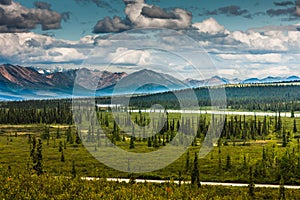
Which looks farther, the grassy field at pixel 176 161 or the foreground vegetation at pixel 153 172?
the grassy field at pixel 176 161

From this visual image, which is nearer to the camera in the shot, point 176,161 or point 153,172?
point 153,172

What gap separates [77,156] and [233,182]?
53450 millimetres

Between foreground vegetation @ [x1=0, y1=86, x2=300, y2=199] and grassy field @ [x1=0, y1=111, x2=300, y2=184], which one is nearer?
foreground vegetation @ [x1=0, y1=86, x2=300, y2=199]

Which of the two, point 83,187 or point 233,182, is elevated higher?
point 83,187

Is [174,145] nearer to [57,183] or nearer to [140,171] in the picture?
[140,171]

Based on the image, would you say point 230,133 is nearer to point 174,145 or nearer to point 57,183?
point 174,145

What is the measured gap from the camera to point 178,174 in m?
112

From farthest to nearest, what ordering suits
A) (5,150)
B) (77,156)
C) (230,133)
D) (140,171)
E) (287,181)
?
(230,133) → (5,150) → (77,156) → (140,171) → (287,181)

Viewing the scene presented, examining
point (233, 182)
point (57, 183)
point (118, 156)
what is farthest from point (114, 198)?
point (118, 156)

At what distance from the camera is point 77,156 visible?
141 metres

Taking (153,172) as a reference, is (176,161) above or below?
above

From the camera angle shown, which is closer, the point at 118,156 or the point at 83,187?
the point at 83,187

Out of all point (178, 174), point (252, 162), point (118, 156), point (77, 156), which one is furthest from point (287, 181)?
point (77, 156)

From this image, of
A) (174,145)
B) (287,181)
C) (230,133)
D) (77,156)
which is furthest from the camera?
(230,133)
